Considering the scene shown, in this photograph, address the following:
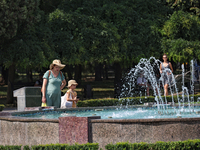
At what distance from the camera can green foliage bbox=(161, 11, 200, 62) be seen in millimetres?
23047

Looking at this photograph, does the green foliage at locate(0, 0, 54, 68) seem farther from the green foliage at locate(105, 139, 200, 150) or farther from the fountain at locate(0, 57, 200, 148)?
the green foliage at locate(105, 139, 200, 150)

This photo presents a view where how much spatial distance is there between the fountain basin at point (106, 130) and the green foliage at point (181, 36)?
16.2 meters

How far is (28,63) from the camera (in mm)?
19297

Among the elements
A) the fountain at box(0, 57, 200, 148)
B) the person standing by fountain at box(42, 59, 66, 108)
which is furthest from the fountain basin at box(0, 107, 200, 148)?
the person standing by fountain at box(42, 59, 66, 108)

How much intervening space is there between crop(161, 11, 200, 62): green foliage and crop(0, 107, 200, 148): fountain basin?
16.2m

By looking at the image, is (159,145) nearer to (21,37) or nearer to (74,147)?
(74,147)

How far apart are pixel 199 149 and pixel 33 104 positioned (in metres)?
7.12

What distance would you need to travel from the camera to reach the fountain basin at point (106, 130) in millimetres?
7078

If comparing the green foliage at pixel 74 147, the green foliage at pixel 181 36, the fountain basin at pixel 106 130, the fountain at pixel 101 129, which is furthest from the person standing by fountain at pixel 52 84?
the green foliage at pixel 181 36

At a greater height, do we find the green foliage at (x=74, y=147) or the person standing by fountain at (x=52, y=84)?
the person standing by fountain at (x=52, y=84)

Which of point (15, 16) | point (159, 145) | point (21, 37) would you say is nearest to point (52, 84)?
point (159, 145)

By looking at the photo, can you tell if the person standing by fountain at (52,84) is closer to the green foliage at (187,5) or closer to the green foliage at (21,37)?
the green foliage at (21,37)

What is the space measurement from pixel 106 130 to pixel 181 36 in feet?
58.7

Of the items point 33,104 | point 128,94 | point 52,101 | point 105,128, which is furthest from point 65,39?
point 105,128
